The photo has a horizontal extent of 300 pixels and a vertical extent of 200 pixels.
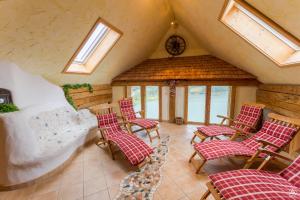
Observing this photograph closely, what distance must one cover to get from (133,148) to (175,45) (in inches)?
153

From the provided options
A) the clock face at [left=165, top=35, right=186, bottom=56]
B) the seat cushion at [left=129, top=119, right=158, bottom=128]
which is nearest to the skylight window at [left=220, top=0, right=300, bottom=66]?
the clock face at [left=165, top=35, right=186, bottom=56]

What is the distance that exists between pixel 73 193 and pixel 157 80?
3.82m

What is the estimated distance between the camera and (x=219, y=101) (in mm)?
4652

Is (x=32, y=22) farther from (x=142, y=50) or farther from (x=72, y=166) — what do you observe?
(x=142, y=50)

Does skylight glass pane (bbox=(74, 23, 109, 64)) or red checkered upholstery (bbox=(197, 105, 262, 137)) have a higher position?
skylight glass pane (bbox=(74, 23, 109, 64))

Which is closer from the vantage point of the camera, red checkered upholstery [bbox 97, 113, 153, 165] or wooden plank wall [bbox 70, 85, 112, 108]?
red checkered upholstery [bbox 97, 113, 153, 165]

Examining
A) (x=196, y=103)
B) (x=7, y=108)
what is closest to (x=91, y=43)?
(x=7, y=108)

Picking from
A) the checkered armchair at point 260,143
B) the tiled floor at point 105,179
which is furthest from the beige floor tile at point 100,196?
the checkered armchair at point 260,143

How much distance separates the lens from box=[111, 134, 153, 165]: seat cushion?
2350 millimetres

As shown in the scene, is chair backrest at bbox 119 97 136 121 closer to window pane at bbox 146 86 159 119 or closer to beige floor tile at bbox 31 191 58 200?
window pane at bbox 146 86 159 119

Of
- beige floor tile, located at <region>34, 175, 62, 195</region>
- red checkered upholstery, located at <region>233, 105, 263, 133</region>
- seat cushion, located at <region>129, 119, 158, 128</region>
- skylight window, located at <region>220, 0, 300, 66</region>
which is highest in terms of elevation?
skylight window, located at <region>220, 0, 300, 66</region>

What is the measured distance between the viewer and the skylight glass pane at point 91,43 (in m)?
3.53

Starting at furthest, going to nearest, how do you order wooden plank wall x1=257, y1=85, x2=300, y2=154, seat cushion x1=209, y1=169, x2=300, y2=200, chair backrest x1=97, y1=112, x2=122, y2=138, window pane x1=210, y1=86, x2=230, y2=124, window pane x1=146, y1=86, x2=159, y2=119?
window pane x1=146, y1=86, x2=159, y2=119 < window pane x1=210, y1=86, x2=230, y2=124 < chair backrest x1=97, y1=112, x2=122, y2=138 < wooden plank wall x1=257, y1=85, x2=300, y2=154 < seat cushion x1=209, y1=169, x2=300, y2=200

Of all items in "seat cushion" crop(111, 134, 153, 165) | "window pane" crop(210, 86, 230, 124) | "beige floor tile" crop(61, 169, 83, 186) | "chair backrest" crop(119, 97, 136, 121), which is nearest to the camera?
"beige floor tile" crop(61, 169, 83, 186)
